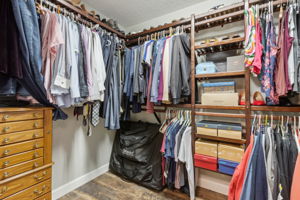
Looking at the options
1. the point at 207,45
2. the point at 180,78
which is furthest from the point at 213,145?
the point at 207,45

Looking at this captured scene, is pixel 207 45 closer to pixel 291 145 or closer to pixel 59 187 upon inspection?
pixel 291 145

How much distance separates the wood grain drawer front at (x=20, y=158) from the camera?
3.00 feet

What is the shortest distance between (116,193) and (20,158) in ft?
3.72

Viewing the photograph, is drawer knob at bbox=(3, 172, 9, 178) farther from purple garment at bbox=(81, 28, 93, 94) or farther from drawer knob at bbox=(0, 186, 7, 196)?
purple garment at bbox=(81, 28, 93, 94)

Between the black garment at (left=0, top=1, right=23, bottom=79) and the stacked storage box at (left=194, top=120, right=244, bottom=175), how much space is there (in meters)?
1.63

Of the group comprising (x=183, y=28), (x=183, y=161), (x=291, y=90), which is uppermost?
(x=183, y=28)

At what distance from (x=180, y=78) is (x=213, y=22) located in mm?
725

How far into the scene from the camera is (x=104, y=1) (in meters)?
1.85

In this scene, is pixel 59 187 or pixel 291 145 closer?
pixel 291 145

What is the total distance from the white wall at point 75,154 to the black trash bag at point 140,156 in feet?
0.78

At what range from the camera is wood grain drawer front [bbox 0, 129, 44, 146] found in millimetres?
919

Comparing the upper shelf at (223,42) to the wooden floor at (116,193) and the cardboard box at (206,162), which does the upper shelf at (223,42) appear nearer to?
the cardboard box at (206,162)

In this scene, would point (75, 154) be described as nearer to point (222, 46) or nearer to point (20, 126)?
point (20, 126)

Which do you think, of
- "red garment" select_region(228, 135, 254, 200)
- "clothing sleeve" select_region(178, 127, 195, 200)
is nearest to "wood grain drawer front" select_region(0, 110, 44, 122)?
"clothing sleeve" select_region(178, 127, 195, 200)
